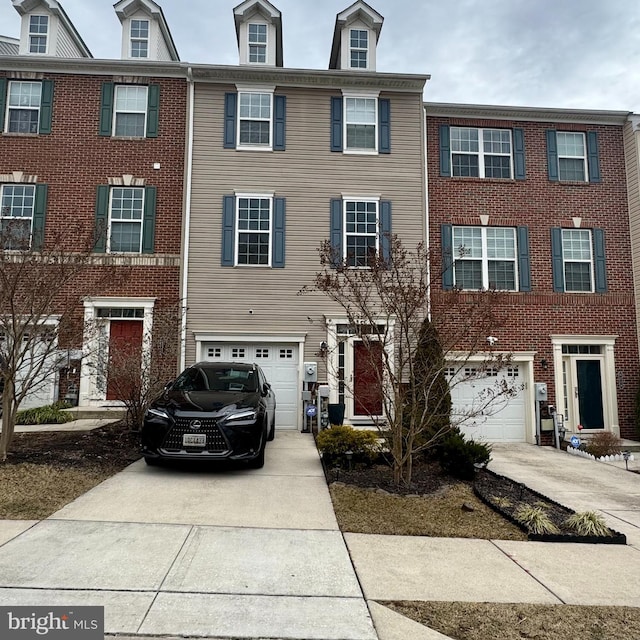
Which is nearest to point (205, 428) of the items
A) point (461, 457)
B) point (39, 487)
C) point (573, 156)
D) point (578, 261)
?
point (39, 487)

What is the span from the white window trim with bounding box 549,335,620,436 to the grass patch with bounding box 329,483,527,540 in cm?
751

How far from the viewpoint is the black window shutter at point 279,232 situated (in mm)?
12836

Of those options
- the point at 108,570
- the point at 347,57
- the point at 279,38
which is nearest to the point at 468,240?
the point at 347,57

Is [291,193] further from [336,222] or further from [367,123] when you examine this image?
[367,123]

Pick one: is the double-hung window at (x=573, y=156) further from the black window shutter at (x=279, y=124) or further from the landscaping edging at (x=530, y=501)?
the landscaping edging at (x=530, y=501)

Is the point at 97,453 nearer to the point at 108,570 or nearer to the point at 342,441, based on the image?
the point at 342,441

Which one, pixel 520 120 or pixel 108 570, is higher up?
pixel 520 120

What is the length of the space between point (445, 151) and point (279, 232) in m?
5.14

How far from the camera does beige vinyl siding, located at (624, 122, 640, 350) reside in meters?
13.6

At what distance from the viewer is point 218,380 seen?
8.46 m

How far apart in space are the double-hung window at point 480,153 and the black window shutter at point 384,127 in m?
1.91

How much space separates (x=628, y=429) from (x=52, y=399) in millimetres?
14559

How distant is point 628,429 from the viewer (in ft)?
42.7

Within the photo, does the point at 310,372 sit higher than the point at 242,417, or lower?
higher
